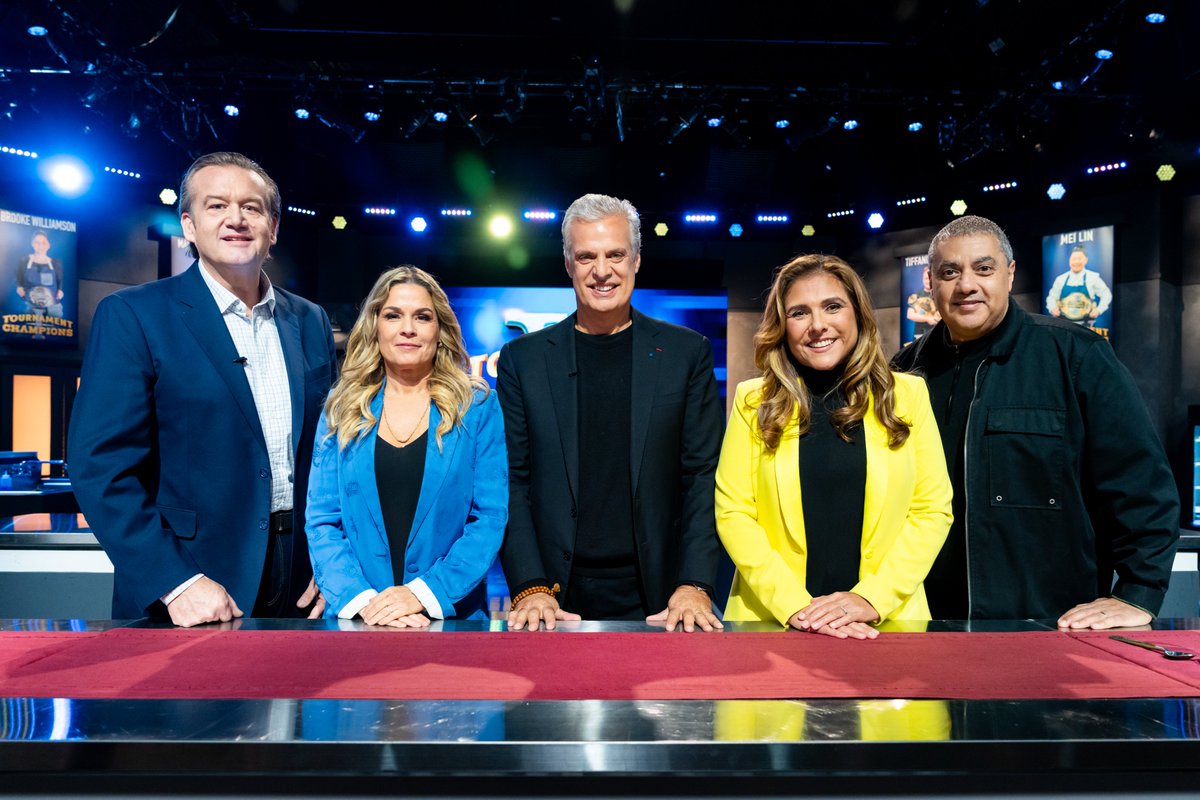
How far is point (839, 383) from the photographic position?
79.4 inches

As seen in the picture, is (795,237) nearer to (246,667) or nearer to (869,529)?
(869,529)

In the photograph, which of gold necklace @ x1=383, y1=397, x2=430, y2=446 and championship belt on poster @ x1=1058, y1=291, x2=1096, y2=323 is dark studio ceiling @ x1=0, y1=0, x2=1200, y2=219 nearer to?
championship belt on poster @ x1=1058, y1=291, x2=1096, y2=323

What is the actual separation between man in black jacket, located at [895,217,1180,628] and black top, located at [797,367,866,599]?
19.6 inches

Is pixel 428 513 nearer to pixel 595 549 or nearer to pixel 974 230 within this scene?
pixel 595 549

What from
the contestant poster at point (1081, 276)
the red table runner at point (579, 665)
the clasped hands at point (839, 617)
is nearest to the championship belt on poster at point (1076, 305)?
the contestant poster at point (1081, 276)

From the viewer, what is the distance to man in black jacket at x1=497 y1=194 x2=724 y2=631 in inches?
87.0

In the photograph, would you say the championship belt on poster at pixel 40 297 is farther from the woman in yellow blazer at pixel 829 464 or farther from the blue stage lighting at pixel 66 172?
the woman in yellow blazer at pixel 829 464

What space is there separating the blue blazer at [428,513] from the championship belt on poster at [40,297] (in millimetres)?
7414

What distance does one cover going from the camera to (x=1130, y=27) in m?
5.88

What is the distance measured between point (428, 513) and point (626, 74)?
538cm

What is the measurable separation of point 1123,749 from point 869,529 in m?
0.89

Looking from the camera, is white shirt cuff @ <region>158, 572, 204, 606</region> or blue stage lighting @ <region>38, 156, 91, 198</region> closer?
white shirt cuff @ <region>158, 572, 204, 606</region>

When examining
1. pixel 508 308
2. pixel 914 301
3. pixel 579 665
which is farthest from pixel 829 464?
pixel 508 308

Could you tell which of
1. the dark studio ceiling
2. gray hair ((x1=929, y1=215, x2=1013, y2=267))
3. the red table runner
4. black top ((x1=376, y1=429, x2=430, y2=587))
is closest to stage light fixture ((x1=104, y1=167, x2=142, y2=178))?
the dark studio ceiling
